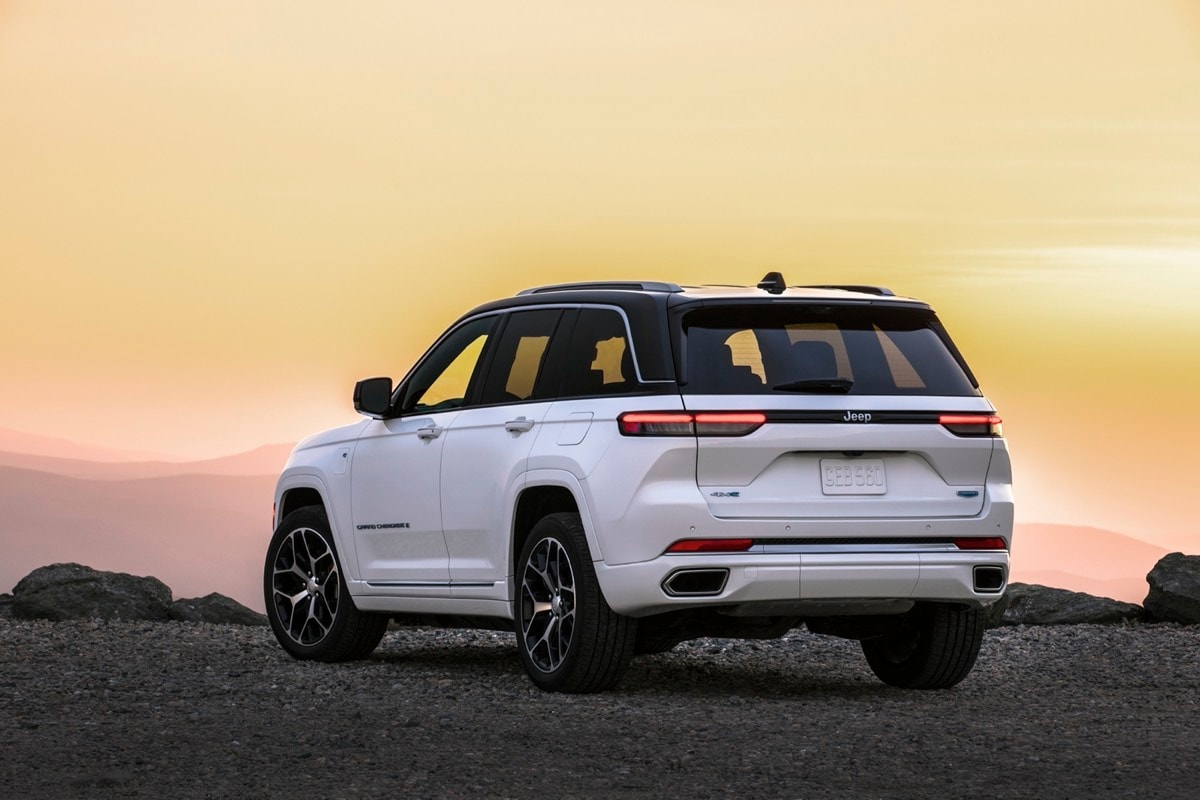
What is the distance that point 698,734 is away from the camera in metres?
8.27

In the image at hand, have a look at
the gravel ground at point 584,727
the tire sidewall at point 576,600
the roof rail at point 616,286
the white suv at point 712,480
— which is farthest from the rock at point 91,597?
the tire sidewall at point 576,600

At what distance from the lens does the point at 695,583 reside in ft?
29.5

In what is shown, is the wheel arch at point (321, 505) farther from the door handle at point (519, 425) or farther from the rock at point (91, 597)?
the rock at point (91, 597)

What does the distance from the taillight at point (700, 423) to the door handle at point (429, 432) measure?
204 centimetres

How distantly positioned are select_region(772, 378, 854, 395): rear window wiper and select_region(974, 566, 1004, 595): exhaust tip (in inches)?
48.5

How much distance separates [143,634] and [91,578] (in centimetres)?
277

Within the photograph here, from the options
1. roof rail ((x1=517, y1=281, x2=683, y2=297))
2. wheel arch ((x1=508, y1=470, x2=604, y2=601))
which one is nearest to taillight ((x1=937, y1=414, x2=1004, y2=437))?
roof rail ((x1=517, y1=281, x2=683, y2=297))

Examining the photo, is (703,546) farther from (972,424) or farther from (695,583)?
(972,424)

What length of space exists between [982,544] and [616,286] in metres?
2.35

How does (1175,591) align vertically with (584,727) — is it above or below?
below

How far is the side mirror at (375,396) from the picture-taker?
440 inches

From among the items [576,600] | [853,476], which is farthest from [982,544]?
[576,600]

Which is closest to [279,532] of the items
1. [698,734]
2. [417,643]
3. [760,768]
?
[417,643]

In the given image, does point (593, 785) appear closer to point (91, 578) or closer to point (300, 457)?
point (300, 457)
